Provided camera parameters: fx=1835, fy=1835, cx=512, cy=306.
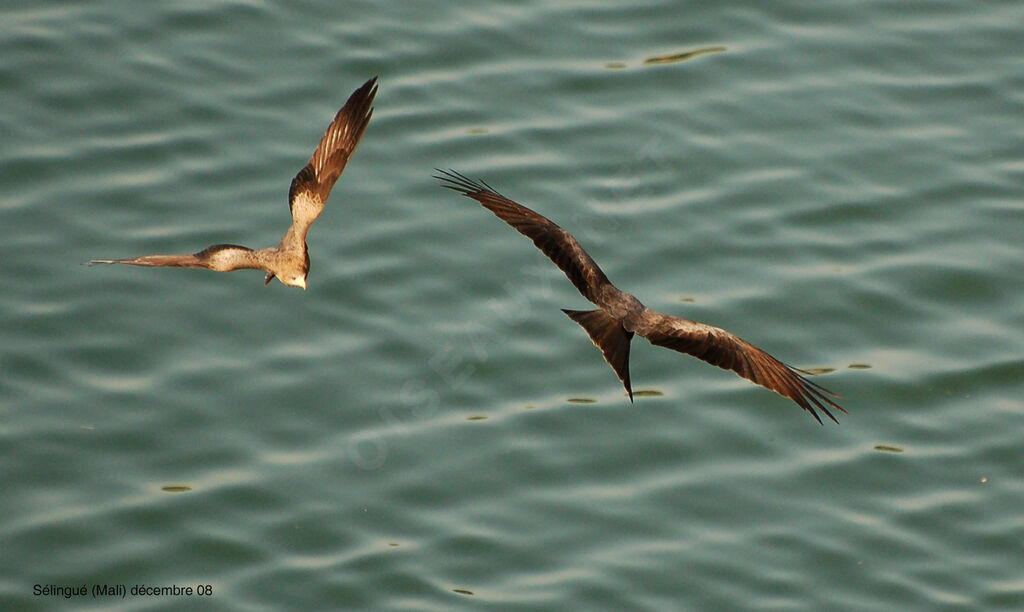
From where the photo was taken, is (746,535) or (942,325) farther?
(942,325)

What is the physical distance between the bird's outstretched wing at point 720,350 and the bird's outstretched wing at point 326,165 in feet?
6.06

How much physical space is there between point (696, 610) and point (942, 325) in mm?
3849

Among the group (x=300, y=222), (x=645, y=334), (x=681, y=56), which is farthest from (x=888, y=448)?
(x=300, y=222)

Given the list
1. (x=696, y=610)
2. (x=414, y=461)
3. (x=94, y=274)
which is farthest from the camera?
(x=94, y=274)

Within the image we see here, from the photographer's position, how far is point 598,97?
16906 millimetres

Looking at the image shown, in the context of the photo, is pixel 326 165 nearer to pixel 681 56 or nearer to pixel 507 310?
pixel 507 310

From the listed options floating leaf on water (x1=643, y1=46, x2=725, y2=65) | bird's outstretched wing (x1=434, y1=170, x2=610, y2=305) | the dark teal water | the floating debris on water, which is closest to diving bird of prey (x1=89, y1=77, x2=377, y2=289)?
bird's outstretched wing (x1=434, y1=170, x2=610, y2=305)

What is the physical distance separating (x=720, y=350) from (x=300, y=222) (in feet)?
7.81

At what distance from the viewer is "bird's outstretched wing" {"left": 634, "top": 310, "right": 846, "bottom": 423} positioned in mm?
9836

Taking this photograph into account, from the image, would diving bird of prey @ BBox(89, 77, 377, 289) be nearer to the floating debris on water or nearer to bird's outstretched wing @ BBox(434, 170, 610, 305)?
bird's outstretched wing @ BBox(434, 170, 610, 305)

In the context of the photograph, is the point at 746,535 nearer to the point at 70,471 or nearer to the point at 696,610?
the point at 696,610

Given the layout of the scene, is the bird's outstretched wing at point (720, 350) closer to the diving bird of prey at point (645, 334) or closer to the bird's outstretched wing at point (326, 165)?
the diving bird of prey at point (645, 334)

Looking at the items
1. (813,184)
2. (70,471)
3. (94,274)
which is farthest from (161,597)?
(813,184)

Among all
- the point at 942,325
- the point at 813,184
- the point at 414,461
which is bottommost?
the point at 414,461
